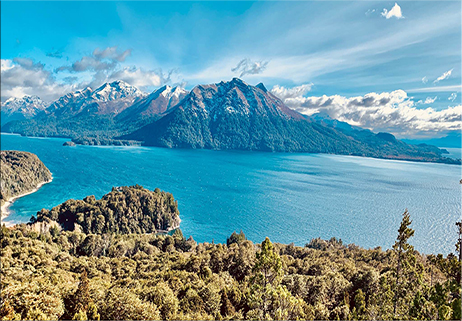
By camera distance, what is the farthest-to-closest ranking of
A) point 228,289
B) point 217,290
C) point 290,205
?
1. point 290,205
2. point 228,289
3. point 217,290

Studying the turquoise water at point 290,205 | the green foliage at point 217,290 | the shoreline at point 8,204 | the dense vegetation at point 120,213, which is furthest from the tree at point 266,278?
the shoreline at point 8,204

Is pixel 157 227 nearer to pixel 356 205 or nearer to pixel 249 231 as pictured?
pixel 249 231

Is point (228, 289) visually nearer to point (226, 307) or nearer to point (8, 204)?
point (226, 307)

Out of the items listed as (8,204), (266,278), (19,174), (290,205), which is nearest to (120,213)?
(8,204)

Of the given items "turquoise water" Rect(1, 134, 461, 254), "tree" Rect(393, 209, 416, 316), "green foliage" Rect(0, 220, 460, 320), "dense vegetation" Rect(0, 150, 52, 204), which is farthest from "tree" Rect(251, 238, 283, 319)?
"dense vegetation" Rect(0, 150, 52, 204)

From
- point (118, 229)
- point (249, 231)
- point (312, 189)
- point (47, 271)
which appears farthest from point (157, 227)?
point (312, 189)
